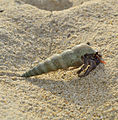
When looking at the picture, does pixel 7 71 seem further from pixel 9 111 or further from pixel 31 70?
pixel 9 111

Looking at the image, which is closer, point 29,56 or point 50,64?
point 50,64

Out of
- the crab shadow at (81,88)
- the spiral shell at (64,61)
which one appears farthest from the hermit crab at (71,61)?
the crab shadow at (81,88)

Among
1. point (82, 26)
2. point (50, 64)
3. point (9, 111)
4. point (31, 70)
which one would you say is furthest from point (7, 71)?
point (82, 26)

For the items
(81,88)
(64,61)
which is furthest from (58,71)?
(81,88)

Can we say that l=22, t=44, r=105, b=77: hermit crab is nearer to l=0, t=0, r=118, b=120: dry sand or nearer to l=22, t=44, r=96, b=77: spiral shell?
l=22, t=44, r=96, b=77: spiral shell

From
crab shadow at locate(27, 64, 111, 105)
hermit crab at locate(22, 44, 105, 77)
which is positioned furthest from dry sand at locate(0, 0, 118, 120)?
hermit crab at locate(22, 44, 105, 77)

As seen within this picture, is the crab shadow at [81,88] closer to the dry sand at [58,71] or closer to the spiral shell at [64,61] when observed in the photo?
the dry sand at [58,71]
